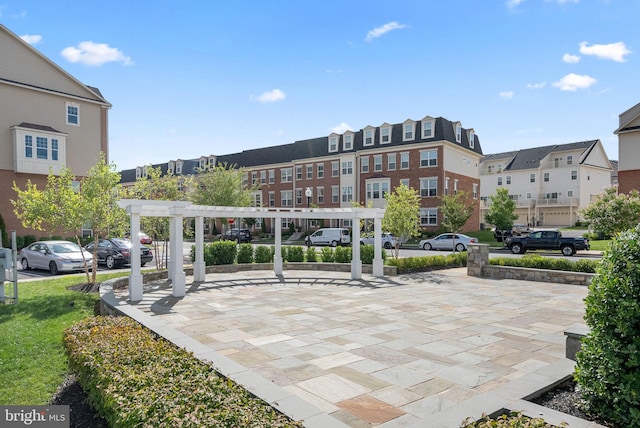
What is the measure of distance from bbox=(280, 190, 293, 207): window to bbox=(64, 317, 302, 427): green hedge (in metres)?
45.4

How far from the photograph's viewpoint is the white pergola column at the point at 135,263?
11211 millimetres

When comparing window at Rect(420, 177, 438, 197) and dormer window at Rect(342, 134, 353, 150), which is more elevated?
dormer window at Rect(342, 134, 353, 150)

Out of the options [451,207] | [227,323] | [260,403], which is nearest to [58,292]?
[227,323]

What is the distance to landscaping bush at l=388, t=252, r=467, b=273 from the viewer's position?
56.9 ft

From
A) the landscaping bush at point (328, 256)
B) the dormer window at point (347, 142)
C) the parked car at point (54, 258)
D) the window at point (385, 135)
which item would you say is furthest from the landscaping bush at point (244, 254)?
the dormer window at point (347, 142)

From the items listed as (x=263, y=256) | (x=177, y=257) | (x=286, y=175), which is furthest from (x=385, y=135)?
(x=177, y=257)

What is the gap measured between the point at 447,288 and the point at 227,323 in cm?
769

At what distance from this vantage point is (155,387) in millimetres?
4355

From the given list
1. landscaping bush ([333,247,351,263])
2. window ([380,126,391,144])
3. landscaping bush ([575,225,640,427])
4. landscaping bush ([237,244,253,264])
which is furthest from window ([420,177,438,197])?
landscaping bush ([575,225,640,427])

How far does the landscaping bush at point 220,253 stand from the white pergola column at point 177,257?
450cm

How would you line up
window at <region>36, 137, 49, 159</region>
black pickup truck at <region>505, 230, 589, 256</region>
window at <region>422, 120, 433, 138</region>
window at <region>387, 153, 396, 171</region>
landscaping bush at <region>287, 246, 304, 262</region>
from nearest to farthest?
1. landscaping bush at <region>287, 246, 304, 262</region>
2. black pickup truck at <region>505, 230, 589, 256</region>
3. window at <region>36, 137, 49, 159</region>
4. window at <region>422, 120, 433, 138</region>
5. window at <region>387, 153, 396, 171</region>

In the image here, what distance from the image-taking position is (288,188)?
51875 mm

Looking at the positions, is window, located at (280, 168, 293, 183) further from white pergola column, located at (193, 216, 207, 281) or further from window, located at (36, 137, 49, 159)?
white pergola column, located at (193, 216, 207, 281)

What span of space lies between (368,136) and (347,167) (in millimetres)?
3950
